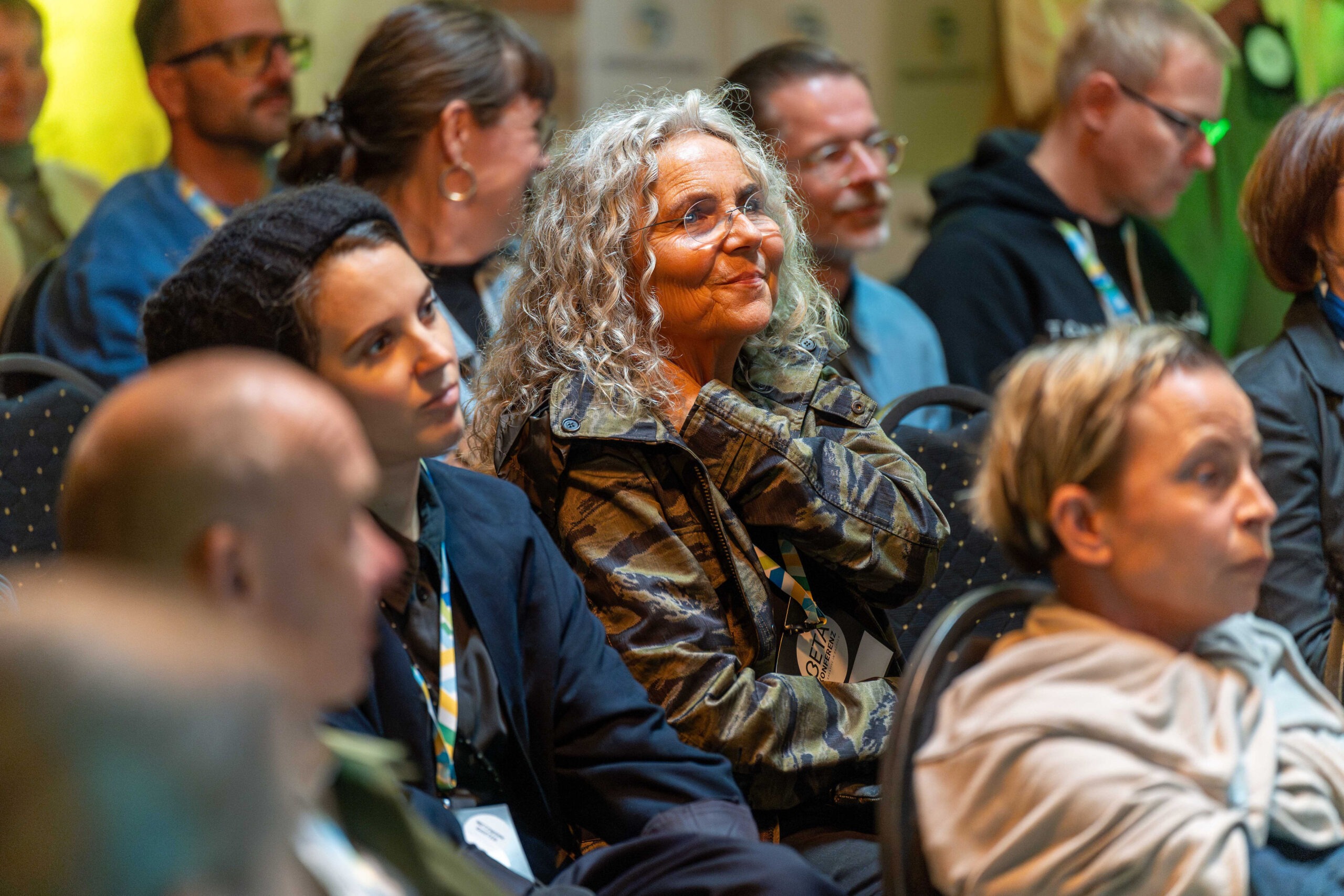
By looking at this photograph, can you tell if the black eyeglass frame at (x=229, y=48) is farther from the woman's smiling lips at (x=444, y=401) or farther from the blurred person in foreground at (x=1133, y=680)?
the blurred person in foreground at (x=1133, y=680)

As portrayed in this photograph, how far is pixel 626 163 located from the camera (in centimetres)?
217

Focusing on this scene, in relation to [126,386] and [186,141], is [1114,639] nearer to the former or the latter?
[126,386]

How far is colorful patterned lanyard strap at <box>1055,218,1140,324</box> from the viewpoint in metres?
3.81

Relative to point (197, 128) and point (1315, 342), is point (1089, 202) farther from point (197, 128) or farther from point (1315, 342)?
point (197, 128)

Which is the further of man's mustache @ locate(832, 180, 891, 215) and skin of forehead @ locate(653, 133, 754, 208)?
man's mustache @ locate(832, 180, 891, 215)

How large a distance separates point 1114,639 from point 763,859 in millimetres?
491

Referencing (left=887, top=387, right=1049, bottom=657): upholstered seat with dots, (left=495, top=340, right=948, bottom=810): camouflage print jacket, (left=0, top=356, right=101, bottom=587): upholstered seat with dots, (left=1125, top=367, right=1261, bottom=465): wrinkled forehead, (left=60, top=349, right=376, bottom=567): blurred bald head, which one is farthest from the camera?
(left=887, top=387, right=1049, bottom=657): upholstered seat with dots

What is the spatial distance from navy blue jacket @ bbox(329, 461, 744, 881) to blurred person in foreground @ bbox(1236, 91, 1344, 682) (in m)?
0.95

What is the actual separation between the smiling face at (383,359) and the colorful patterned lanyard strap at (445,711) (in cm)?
24

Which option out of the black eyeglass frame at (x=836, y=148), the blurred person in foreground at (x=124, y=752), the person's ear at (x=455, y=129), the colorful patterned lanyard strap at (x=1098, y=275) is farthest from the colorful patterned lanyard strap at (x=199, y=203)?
the blurred person in foreground at (x=124, y=752)

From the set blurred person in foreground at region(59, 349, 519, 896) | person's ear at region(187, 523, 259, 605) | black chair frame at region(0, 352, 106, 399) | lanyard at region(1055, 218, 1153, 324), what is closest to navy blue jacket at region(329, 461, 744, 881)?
blurred person in foreground at region(59, 349, 519, 896)

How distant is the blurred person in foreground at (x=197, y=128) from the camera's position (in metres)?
3.24

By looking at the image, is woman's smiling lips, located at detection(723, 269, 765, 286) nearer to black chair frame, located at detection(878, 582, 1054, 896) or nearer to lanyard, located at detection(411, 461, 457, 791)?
lanyard, located at detection(411, 461, 457, 791)

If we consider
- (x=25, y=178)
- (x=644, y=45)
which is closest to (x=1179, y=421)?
(x=25, y=178)
